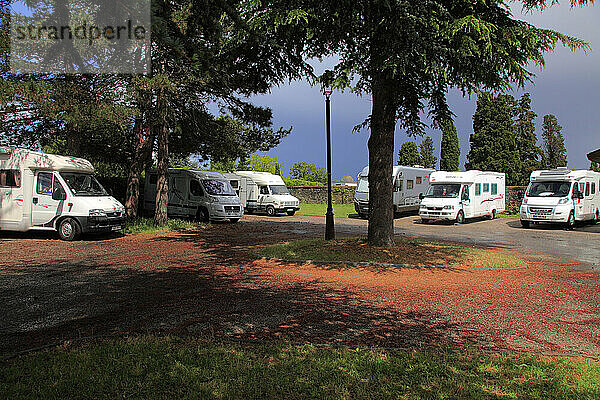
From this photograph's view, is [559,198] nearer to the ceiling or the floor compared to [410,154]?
nearer to the floor

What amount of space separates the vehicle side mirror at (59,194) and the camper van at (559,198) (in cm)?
2013

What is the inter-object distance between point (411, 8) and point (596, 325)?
675 cm

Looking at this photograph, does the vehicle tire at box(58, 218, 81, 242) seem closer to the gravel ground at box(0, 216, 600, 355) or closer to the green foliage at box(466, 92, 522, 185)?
the gravel ground at box(0, 216, 600, 355)

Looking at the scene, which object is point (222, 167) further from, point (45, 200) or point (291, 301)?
point (291, 301)

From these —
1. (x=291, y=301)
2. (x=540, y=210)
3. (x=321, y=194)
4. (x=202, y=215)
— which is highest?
(x=321, y=194)

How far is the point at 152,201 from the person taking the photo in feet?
79.9

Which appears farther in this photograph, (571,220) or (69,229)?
(571,220)

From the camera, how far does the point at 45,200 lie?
1497cm

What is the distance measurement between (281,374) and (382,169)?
872 cm

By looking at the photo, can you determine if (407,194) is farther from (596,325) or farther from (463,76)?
(596,325)

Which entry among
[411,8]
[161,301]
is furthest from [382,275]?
[411,8]

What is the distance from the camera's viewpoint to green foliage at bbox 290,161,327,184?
81.7 meters

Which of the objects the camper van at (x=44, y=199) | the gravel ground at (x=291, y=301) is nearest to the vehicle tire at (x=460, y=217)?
the gravel ground at (x=291, y=301)

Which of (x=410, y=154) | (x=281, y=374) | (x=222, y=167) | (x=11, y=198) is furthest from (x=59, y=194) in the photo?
(x=410, y=154)
